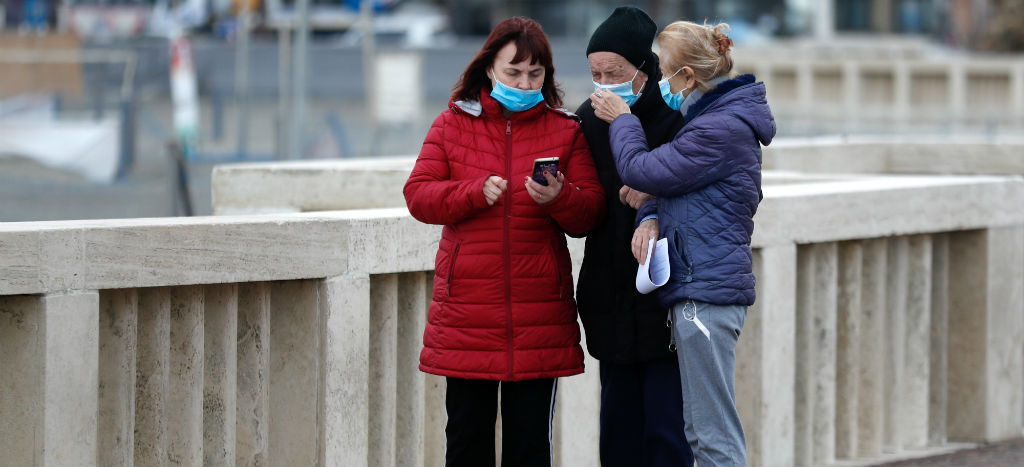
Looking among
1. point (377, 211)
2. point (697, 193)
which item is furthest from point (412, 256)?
point (697, 193)

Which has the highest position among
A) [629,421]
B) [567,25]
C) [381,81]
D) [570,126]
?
[567,25]

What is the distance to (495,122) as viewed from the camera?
16.0 ft

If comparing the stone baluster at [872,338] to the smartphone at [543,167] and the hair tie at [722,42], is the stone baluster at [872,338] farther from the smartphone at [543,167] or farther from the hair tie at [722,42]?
the smartphone at [543,167]

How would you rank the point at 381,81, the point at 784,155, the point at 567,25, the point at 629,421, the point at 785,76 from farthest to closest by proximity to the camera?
the point at 567,25, the point at 785,76, the point at 381,81, the point at 784,155, the point at 629,421

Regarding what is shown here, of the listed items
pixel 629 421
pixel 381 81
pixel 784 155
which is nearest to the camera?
pixel 629 421

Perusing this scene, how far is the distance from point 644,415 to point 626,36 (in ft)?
3.97

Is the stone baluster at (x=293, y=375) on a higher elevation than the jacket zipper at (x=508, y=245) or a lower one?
lower

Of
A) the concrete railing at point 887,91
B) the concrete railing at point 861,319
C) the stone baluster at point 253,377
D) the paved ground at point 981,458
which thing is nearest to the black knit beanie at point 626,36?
the concrete railing at point 861,319

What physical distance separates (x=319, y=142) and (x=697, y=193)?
42.2 feet

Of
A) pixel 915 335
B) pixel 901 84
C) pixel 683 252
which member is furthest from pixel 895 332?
pixel 901 84

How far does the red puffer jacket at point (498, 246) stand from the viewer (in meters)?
4.77

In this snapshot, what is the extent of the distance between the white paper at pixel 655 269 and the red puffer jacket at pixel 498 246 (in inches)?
9.6

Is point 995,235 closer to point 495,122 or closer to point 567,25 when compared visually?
point 495,122

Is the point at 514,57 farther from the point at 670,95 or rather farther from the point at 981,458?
the point at 981,458
